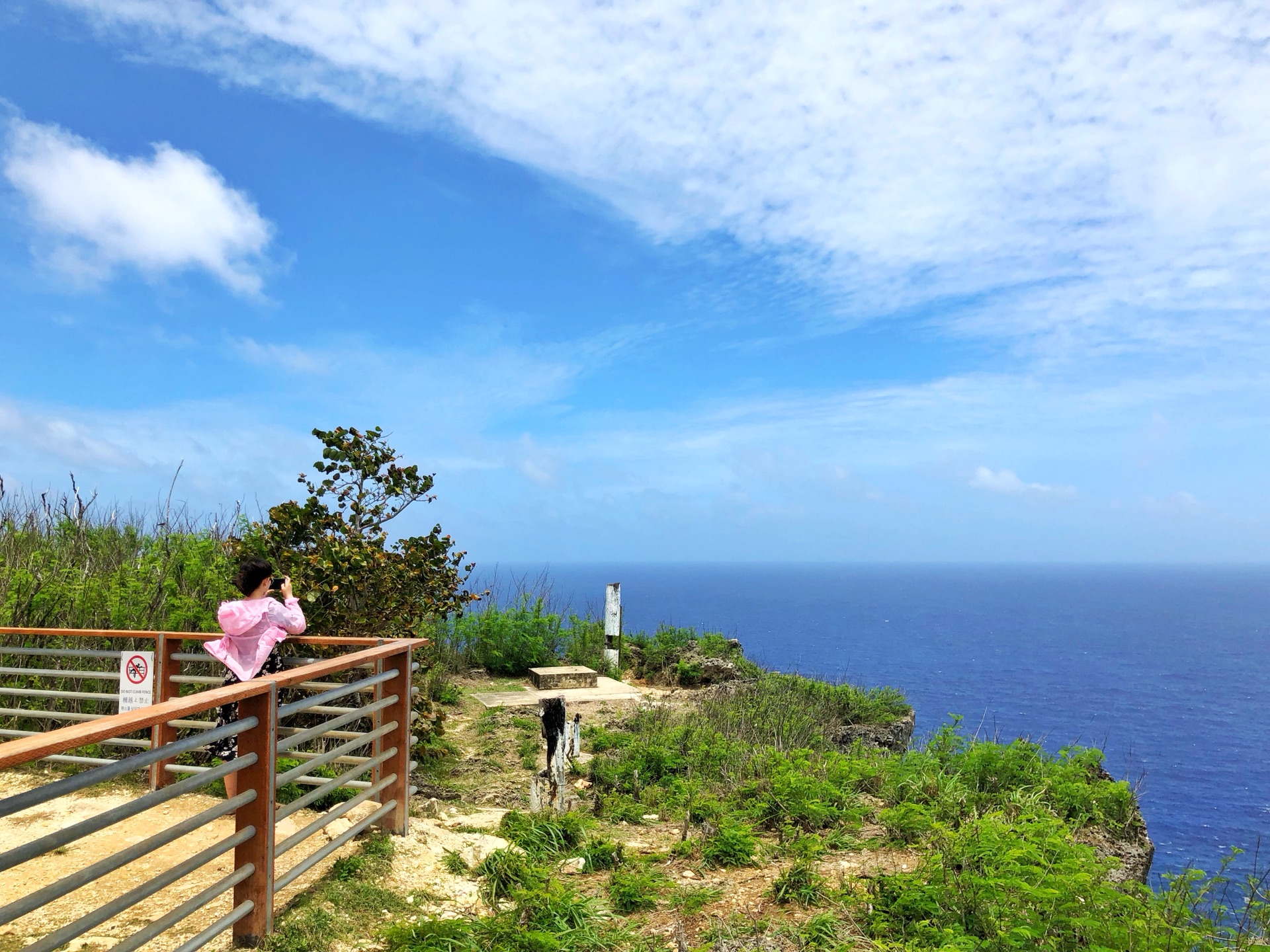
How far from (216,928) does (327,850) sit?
114 centimetres

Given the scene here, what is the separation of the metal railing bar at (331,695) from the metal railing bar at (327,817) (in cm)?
64

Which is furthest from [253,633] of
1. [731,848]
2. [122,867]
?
[731,848]

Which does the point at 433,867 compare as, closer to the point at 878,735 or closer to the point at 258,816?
the point at 258,816

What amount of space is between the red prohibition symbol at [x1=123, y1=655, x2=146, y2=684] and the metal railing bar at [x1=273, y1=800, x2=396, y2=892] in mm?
2406

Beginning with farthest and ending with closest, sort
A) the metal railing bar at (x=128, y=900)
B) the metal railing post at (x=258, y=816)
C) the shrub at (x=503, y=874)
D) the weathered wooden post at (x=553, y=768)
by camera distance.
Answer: the weathered wooden post at (x=553, y=768), the shrub at (x=503, y=874), the metal railing post at (x=258, y=816), the metal railing bar at (x=128, y=900)

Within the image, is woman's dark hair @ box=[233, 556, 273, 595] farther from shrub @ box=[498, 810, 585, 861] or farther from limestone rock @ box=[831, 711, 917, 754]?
limestone rock @ box=[831, 711, 917, 754]

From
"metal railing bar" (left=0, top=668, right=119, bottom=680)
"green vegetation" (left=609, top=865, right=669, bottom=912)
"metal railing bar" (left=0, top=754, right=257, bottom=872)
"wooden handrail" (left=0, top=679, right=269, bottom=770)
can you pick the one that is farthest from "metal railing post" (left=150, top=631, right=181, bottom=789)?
"green vegetation" (left=609, top=865, right=669, bottom=912)

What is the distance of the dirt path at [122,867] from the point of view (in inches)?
166

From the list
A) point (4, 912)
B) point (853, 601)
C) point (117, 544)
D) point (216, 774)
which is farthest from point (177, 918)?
point (853, 601)

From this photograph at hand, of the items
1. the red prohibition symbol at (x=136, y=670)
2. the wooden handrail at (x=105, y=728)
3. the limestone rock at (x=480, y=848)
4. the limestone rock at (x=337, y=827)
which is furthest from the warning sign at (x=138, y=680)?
the wooden handrail at (x=105, y=728)

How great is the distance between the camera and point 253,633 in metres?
5.69

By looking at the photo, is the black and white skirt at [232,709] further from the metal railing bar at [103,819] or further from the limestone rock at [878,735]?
the limestone rock at [878,735]

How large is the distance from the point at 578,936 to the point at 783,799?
2.85m

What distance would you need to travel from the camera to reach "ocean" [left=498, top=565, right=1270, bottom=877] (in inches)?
790
